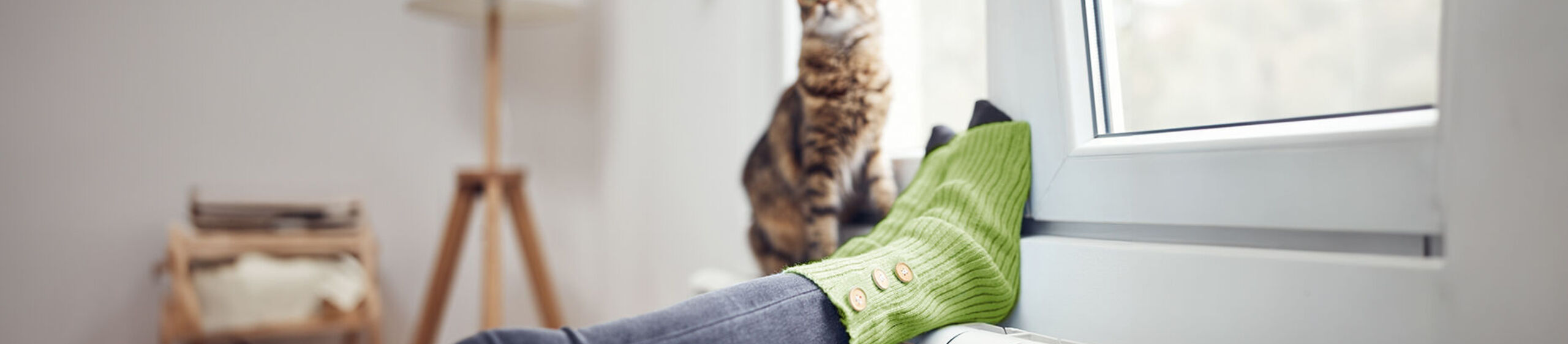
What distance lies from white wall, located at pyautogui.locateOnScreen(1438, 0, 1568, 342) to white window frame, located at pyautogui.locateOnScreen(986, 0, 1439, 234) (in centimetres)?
2

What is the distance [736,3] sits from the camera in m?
1.43

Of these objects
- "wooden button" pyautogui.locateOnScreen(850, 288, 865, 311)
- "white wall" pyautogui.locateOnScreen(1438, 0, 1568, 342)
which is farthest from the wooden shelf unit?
"white wall" pyautogui.locateOnScreen(1438, 0, 1568, 342)

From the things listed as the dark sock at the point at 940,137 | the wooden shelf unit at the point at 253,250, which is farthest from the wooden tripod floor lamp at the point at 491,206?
the dark sock at the point at 940,137

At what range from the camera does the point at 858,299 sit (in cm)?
58

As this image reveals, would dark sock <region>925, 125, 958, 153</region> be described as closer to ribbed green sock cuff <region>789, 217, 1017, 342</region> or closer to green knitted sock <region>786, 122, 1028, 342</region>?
green knitted sock <region>786, 122, 1028, 342</region>

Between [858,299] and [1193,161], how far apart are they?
27 cm

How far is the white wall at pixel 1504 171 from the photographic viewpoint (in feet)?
1.45

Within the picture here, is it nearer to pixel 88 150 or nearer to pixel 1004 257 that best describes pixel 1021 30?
pixel 1004 257

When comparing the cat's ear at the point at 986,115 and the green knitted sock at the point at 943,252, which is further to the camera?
the cat's ear at the point at 986,115

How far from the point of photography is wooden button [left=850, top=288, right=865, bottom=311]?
0.57m

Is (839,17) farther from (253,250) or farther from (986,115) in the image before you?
(253,250)

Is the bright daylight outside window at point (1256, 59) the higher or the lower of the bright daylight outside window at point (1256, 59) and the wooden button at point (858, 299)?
the higher

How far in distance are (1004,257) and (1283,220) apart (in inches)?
8.5

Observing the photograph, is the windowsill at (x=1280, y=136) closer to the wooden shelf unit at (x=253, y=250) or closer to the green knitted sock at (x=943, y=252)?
the green knitted sock at (x=943, y=252)
